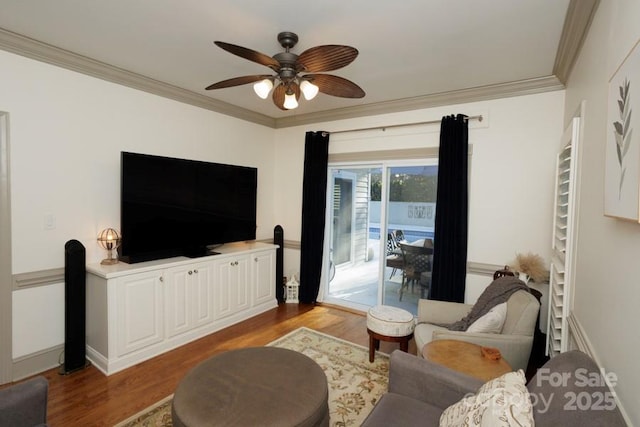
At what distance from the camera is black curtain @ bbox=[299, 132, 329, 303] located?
14.6 ft

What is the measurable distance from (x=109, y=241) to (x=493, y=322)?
327 centimetres

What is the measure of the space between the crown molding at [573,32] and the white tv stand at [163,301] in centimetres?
350

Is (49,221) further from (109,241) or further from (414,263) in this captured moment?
(414,263)

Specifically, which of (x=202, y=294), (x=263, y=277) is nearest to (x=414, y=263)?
(x=263, y=277)

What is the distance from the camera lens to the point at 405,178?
4016 mm

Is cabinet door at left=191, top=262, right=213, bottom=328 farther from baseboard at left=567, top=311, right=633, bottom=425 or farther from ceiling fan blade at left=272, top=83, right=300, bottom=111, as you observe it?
baseboard at left=567, top=311, right=633, bottom=425

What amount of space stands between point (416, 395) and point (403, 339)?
1144mm

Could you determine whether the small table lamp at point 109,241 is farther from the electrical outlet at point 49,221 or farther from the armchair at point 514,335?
the armchair at point 514,335

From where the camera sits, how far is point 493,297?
255 centimetres

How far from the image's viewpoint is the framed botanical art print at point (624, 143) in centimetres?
110

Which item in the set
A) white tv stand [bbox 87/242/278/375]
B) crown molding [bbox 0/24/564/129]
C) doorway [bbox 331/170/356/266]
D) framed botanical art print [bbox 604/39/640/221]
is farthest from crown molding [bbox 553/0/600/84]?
white tv stand [bbox 87/242/278/375]

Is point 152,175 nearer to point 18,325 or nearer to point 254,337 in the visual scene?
point 18,325

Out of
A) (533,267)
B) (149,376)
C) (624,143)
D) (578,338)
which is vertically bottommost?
(149,376)

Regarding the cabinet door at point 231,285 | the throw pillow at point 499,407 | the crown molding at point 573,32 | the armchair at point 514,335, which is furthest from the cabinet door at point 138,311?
the crown molding at point 573,32
